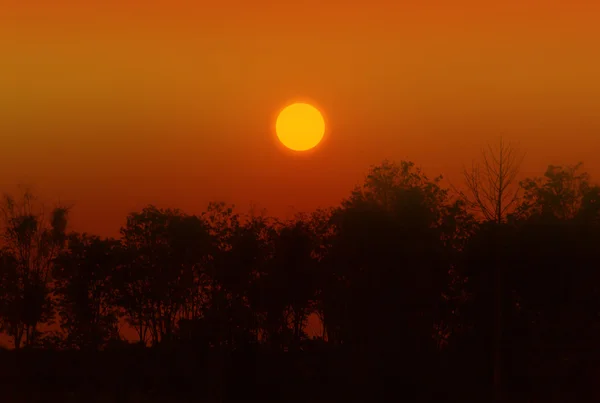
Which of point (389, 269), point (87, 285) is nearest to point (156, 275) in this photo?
point (87, 285)

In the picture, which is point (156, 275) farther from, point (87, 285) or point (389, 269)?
point (389, 269)

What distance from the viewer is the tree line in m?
29.9

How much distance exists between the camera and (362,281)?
31.2 m

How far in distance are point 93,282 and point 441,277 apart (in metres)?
16.3

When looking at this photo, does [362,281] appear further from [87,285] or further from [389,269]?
[87,285]

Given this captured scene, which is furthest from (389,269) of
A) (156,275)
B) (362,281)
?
(156,275)

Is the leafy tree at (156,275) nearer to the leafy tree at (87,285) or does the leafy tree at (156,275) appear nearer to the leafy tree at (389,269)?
the leafy tree at (87,285)

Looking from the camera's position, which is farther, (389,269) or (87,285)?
(87,285)

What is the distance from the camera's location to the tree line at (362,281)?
29922mm

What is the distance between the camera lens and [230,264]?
38.7 meters

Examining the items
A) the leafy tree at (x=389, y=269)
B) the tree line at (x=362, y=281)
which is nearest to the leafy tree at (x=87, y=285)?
the tree line at (x=362, y=281)

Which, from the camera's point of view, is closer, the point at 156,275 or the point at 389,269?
the point at 389,269

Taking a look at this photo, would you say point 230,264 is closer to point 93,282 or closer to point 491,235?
point 93,282

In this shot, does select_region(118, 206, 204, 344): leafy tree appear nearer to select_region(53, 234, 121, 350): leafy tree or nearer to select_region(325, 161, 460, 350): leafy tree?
select_region(53, 234, 121, 350): leafy tree
